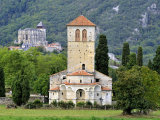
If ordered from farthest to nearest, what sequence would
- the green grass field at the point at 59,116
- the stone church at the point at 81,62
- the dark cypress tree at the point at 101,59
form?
1. the dark cypress tree at the point at 101,59
2. the stone church at the point at 81,62
3. the green grass field at the point at 59,116

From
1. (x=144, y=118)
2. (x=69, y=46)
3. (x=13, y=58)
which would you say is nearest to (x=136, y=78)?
(x=144, y=118)

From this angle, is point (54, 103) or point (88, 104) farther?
point (88, 104)

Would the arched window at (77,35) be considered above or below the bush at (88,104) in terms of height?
above

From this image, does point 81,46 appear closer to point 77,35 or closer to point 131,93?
point 77,35

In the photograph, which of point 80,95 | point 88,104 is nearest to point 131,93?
point 88,104

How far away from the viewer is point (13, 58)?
359ft

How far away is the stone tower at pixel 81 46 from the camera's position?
82812mm

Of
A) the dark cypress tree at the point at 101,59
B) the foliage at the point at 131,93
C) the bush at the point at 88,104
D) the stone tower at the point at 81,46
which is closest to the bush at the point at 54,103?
the bush at the point at 88,104

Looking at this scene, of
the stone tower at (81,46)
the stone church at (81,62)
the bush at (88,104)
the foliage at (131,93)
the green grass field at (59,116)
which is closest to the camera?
the green grass field at (59,116)

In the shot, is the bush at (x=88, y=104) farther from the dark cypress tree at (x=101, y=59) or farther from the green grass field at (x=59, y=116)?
the dark cypress tree at (x=101, y=59)

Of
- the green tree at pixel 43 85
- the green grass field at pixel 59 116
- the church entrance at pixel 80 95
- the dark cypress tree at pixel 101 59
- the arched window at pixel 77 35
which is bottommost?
the green grass field at pixel 59 116

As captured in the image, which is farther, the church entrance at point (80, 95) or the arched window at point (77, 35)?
the arched window at point (77, 35)

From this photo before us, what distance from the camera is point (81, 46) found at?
82938 mm

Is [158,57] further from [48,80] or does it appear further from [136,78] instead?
[136,78]
